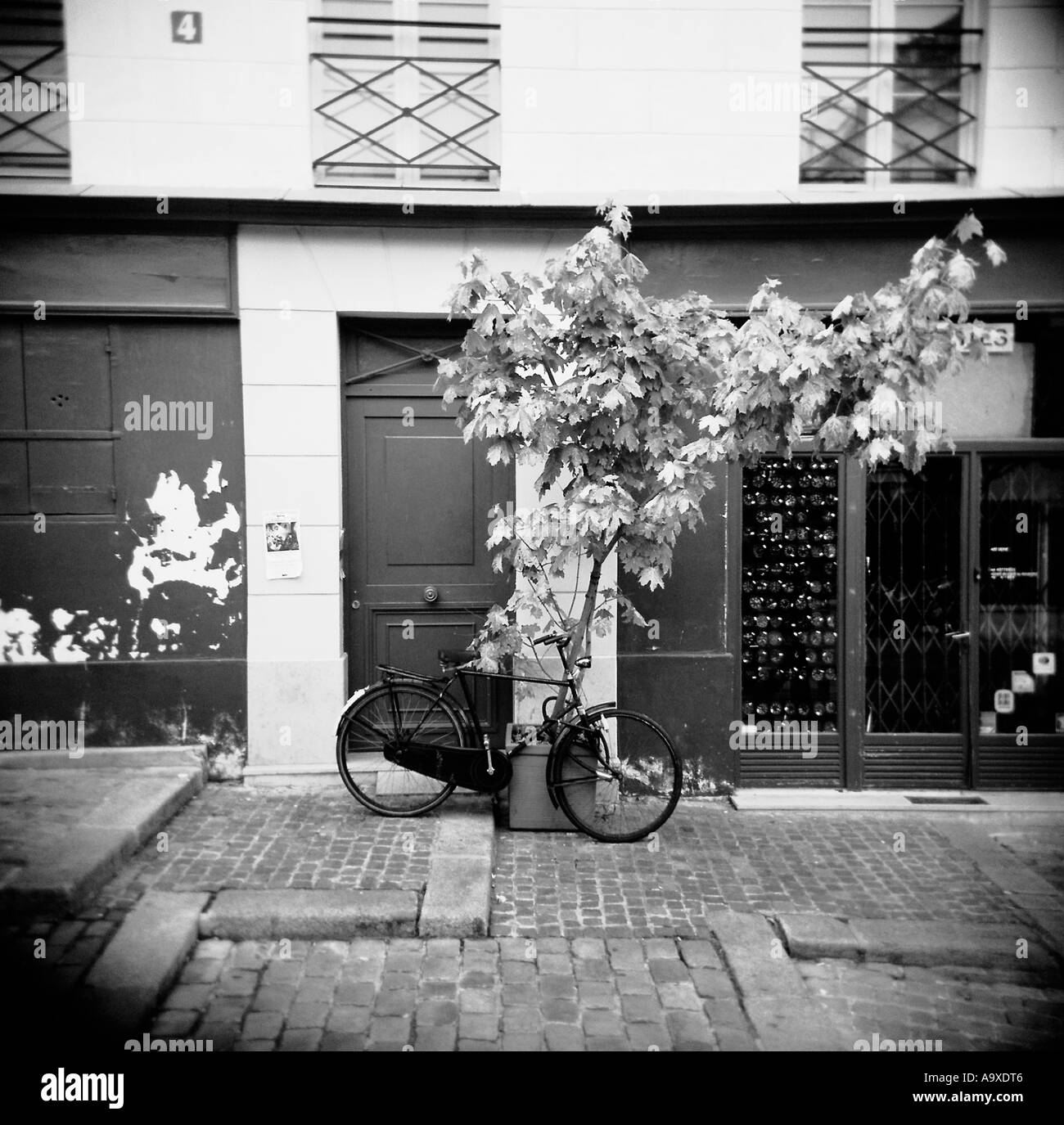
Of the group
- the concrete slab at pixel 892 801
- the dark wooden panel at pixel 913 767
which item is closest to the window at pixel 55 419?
the concrete slab at pixel 892 801

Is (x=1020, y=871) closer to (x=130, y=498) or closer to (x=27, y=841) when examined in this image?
(x=27, y=841)

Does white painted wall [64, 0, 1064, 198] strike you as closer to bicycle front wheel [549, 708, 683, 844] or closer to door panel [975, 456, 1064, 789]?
door panel [975, 456, 1064, 789]

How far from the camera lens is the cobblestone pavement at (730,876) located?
14.9 ft

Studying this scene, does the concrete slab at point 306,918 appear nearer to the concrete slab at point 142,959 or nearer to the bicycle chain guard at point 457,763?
the concrete slab at point 142,959

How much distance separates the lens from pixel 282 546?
20.8ft

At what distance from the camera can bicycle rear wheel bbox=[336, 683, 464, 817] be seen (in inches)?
220

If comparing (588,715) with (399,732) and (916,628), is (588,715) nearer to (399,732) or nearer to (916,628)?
(399,732)

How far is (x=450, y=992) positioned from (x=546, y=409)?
3.08 meters

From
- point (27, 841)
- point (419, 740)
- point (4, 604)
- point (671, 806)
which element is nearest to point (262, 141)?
point (4, 604)

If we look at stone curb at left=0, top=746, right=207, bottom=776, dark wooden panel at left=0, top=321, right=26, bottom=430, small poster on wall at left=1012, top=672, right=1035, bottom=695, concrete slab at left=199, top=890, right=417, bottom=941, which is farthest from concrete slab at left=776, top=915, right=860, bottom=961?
dark wooden panel at left=0, top=321, right=26, bottom=430

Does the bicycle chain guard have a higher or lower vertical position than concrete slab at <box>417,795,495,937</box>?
higher

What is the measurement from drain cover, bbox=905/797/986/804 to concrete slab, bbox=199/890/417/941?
13.3ft

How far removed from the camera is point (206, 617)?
6.38 m

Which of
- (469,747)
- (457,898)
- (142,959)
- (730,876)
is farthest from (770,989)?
(142,959)
